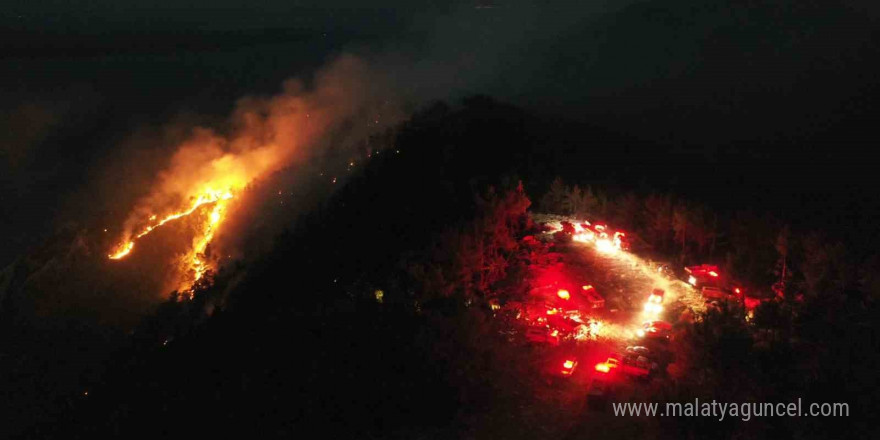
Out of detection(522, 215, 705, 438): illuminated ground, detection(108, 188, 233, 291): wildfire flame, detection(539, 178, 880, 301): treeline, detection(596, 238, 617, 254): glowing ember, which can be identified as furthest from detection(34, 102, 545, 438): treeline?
detection(539, 178, 880, 301): treeline

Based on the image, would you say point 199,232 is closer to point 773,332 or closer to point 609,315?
point 609,315

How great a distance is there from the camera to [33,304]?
31.9 metres

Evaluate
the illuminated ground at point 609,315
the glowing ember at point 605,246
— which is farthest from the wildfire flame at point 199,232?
the glowing ember at point 605,246

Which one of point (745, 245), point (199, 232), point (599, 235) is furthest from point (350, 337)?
point (199, 232)

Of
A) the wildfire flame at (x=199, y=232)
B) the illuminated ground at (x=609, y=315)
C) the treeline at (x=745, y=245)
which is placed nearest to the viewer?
the illuminated ground at (x=609, y=315)

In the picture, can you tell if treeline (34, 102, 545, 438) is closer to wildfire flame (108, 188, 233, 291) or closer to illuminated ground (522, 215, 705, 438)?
illuminated ground (522, 215, 705, 438)

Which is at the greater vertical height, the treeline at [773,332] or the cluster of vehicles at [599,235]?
the cluster of vehicles at [599,235]

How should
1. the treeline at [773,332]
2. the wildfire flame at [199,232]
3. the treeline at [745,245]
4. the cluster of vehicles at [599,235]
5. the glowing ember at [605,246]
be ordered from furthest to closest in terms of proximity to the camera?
the wildfire flame at [199,232] < the cluster of vehicles at [599,235] < the glowing ember at [605,246] < the treeline at [745,245] < the treeline at [773,332]

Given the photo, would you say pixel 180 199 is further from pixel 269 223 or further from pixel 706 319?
pixel 706 319

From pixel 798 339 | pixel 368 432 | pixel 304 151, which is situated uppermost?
pixel 304 151

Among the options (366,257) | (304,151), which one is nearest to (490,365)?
(366,257)

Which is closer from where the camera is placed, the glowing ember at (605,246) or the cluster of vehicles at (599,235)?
the glowing ember at (605,246)

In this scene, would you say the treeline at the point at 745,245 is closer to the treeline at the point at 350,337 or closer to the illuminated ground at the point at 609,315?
the illuminated ground at the point at 609,315

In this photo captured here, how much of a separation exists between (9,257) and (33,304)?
9625mm
